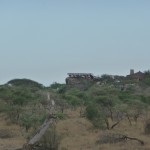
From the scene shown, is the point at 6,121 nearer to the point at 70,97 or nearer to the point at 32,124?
the point at 32,124

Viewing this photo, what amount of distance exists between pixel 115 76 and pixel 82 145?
223 ft

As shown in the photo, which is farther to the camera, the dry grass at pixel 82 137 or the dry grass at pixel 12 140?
the dry grass at pixel 12 140

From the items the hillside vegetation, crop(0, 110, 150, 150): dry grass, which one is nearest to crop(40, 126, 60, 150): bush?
the hillside vegetation

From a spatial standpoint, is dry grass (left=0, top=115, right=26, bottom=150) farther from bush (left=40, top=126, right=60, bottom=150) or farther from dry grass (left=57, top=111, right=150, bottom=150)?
dry grass (left=57, top=111, right=150, bottom=150)

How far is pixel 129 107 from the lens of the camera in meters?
29.6

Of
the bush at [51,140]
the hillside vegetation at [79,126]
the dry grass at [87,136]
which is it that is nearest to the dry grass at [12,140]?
the hillside vegetation at [79,126]

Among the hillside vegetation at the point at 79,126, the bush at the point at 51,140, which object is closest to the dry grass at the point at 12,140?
the hillside vegetation at the point at 79,126

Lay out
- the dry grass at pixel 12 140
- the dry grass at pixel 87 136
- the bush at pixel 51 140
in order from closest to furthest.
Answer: the bush at pixel 51 140
the dry grass at pixel 87 136
the dry grass at pixel 12 140

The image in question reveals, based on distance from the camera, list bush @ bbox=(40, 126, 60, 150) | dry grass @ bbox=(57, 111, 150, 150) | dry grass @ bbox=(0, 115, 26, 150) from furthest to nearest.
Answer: dry grass @ bbox=(0, 115, 26, 150), dry grass @ bbox=(57, 111, 150, 150), bush @ bbox=(40, 126, 60, 150)

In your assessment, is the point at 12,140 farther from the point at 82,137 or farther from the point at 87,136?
the point at 87,136

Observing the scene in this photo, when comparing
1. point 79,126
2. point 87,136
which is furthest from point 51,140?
point 79,126

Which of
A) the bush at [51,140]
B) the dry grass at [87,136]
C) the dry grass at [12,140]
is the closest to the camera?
the bush at [51,140]

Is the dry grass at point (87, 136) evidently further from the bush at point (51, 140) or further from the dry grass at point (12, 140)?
the dry grass at point (12, 140)

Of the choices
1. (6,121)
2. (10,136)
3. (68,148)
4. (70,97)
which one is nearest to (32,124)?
(10,136)
